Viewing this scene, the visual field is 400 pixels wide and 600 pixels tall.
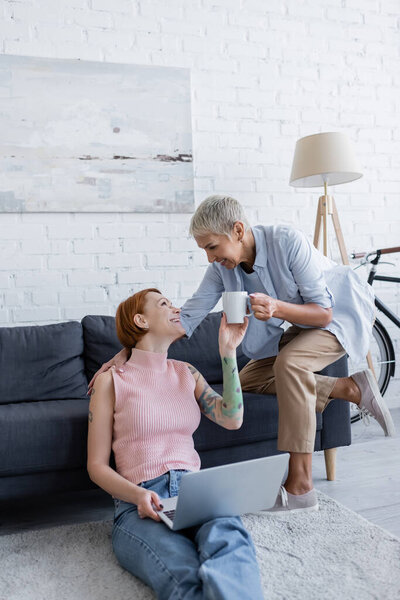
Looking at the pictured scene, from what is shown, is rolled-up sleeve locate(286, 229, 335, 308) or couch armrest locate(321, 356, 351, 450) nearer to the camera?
rolled-up sleeve locate(286, 229, 335, 308)

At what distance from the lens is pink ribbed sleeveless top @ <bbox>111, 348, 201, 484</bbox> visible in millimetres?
1605

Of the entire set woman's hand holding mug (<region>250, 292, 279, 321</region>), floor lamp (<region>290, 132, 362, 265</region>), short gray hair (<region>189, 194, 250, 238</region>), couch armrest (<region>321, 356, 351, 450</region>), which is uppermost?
floor lamp (<region>290, 132, 362, 265</region>)

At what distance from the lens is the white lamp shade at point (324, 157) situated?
283cm

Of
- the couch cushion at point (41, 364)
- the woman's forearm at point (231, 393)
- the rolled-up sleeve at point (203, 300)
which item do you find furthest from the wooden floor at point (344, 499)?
the rolled-up sleeve at point (203, 300)

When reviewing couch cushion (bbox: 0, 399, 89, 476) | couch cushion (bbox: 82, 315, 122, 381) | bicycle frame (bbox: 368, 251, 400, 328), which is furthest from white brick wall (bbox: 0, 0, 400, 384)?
couch cushion (bbox: 0, 399, 89, 476)

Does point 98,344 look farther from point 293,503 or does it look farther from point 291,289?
point 293,503

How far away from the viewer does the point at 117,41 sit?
2936mm

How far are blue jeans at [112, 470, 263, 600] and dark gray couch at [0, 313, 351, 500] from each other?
16.1 inches

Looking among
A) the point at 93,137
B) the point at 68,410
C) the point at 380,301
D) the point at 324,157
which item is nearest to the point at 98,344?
the point at 68,410

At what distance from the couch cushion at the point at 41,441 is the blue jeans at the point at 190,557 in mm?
381

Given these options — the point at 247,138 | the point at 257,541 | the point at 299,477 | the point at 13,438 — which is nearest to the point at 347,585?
Result: the point at 257,541

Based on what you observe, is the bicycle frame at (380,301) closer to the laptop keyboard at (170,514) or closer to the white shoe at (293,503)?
the white shoe at (293,503)

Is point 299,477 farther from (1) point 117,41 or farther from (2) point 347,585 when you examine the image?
(1) point 117,41

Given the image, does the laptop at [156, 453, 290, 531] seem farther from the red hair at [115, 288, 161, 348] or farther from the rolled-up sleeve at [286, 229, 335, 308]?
the rolled-up sleeve at [286, 229, 335, 308]
